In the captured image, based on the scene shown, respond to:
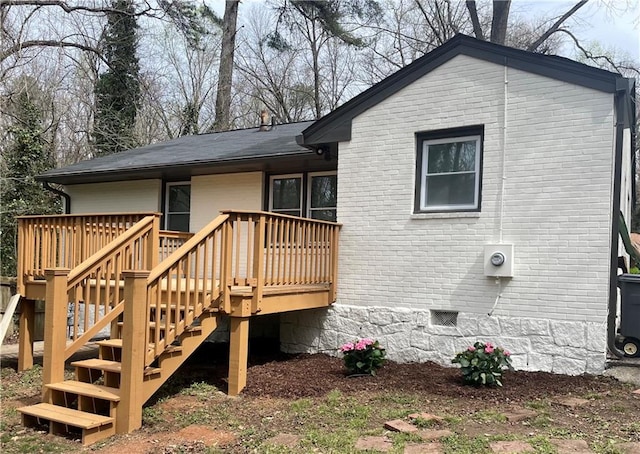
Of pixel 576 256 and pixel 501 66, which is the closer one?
pixel 576 256

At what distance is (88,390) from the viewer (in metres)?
5.09

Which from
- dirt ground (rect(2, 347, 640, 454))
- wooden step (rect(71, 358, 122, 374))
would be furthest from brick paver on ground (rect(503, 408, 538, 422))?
wooden step (rect(71, 358, 122, 374))

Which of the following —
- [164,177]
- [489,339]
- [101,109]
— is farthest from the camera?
[101,109]

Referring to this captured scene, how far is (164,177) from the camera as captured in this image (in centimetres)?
1100

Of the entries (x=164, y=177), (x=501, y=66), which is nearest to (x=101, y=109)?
(x=164, y=177)

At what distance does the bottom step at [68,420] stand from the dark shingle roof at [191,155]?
4945 millimetres

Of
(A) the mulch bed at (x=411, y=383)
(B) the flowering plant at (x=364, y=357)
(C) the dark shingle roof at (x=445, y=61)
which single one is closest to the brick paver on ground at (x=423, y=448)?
(A) the mulch bed at (x=411, y=383)

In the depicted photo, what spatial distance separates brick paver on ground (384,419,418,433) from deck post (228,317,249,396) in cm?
201

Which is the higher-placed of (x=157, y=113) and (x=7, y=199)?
(x=157, y=113)

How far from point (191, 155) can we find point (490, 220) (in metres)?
6.23

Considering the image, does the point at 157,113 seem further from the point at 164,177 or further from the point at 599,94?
the point at 599,94

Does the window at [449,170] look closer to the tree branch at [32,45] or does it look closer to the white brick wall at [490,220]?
the white brick wall at [490,220]

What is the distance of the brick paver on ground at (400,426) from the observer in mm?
4461

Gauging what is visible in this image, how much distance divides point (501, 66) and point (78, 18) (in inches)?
524
